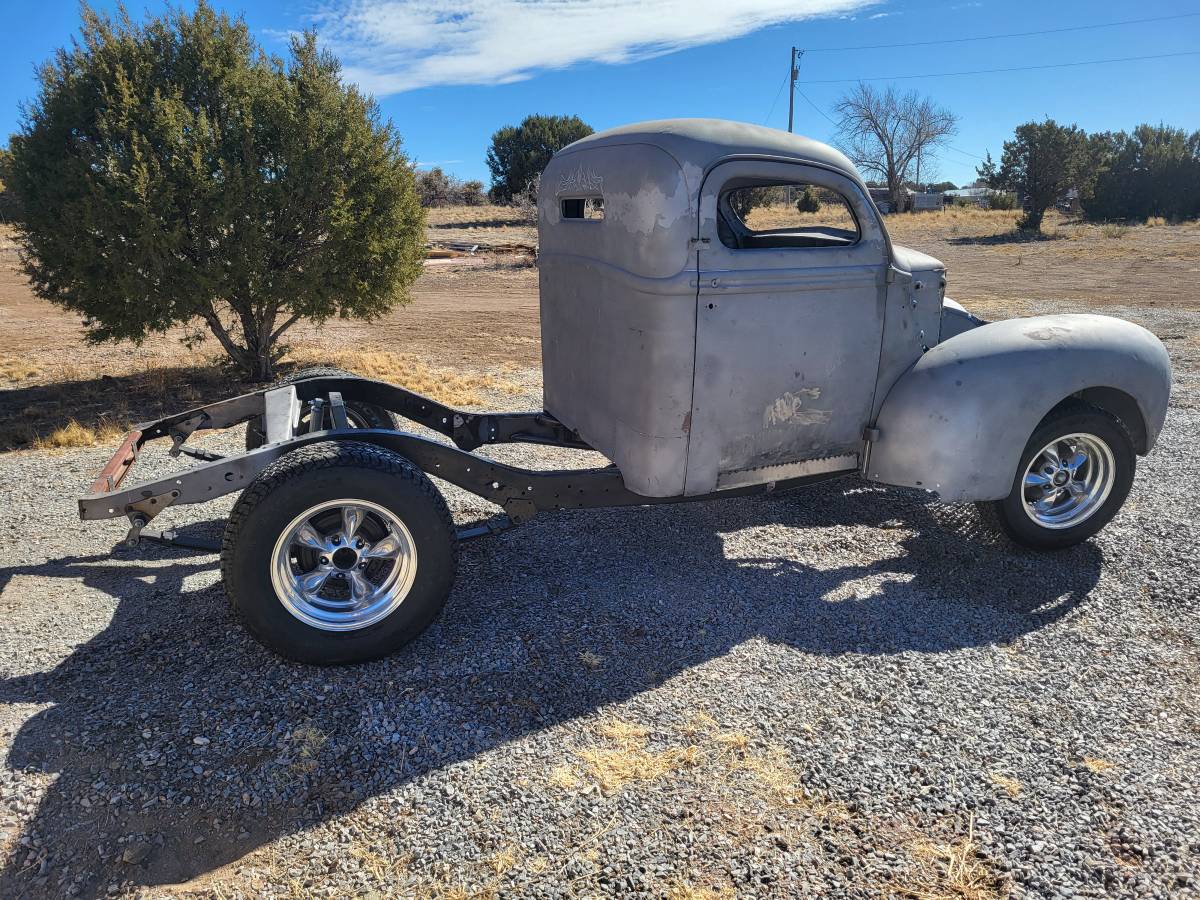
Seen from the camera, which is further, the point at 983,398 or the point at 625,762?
the point at 983,398

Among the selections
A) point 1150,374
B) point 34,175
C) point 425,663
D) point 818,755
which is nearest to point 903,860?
point 818,755

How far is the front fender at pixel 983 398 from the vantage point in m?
4.14

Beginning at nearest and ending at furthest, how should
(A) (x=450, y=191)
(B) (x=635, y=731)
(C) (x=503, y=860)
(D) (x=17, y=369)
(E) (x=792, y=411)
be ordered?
(C) (x=503, y=860) < (B) (x=635, y=731) < (E) (x=792, y=411) < (D) (x=17, y=369) < (A) (x=450, y=191)

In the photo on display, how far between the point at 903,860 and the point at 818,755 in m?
0.51

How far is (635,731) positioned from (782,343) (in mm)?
1966

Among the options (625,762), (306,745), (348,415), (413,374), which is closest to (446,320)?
(413,374)

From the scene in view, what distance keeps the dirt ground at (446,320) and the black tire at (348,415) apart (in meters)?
3.33

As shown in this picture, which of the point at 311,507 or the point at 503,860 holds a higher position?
the point at 311,507

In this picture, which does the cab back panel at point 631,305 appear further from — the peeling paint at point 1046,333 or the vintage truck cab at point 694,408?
the peeling paint at point 1046,333

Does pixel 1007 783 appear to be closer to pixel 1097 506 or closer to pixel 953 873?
pixel 953 873

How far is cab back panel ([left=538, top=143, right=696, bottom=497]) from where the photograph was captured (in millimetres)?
3623

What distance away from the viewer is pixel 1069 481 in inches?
183

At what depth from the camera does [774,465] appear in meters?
4.20

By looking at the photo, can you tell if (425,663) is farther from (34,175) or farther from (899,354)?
(34,175)
